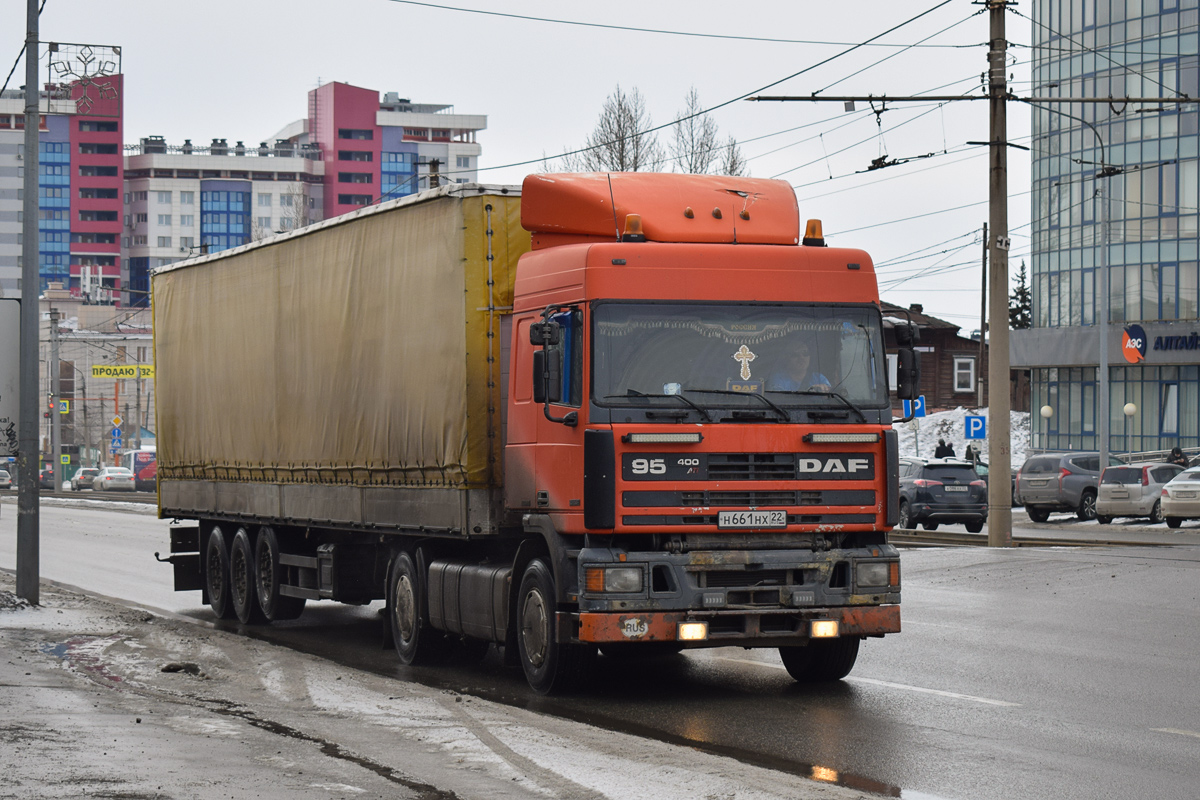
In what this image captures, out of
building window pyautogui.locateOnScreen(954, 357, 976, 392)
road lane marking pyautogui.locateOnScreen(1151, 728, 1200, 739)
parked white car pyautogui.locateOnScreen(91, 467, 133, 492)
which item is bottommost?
parked white car pyautogui.locateOnScreen(91, 467, 133, 492)

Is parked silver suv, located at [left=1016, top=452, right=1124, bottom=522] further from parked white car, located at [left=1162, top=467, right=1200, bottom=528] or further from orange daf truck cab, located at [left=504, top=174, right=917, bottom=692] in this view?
orange daf truck cab, located at [left=504, top=174, right=917, bottom=692]

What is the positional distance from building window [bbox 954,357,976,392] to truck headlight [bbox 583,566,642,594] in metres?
88.3

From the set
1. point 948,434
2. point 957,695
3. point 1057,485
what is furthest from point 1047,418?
point 957,695

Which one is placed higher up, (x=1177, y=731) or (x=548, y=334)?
(x=548, y=334)

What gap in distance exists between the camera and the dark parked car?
34.4 meters

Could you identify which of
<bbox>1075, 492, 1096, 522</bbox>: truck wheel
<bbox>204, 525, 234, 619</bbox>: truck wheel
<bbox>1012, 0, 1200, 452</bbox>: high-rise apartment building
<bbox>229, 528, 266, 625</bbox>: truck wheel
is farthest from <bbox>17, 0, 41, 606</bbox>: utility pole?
<bbox>1012, 0, 1200, 452</bbox>: high-rise apartment building

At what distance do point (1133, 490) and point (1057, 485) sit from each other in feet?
9.91

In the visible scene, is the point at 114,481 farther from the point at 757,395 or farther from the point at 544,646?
the point at 757,395

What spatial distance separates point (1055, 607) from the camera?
16.7 metres

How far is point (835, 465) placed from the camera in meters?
10.7

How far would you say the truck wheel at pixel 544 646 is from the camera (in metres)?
10.8

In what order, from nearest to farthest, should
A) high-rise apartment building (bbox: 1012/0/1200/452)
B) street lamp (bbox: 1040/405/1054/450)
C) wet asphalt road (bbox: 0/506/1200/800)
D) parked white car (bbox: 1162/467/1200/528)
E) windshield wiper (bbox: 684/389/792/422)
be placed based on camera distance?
wet asphalt road (bbox: 0/506/1200/800) → windshield wiper (bbox: 684/389/792/422) → parked white car (bbox: 1162/467/1200/528) → high-rise apartment building (bbox: 1012/0/1200/452) → street lamp (bbox: 1040/405/1054/450)

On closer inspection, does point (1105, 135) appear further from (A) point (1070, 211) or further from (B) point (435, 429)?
(B) point (435, 429)

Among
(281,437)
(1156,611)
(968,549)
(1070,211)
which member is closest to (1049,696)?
(1156,611)
